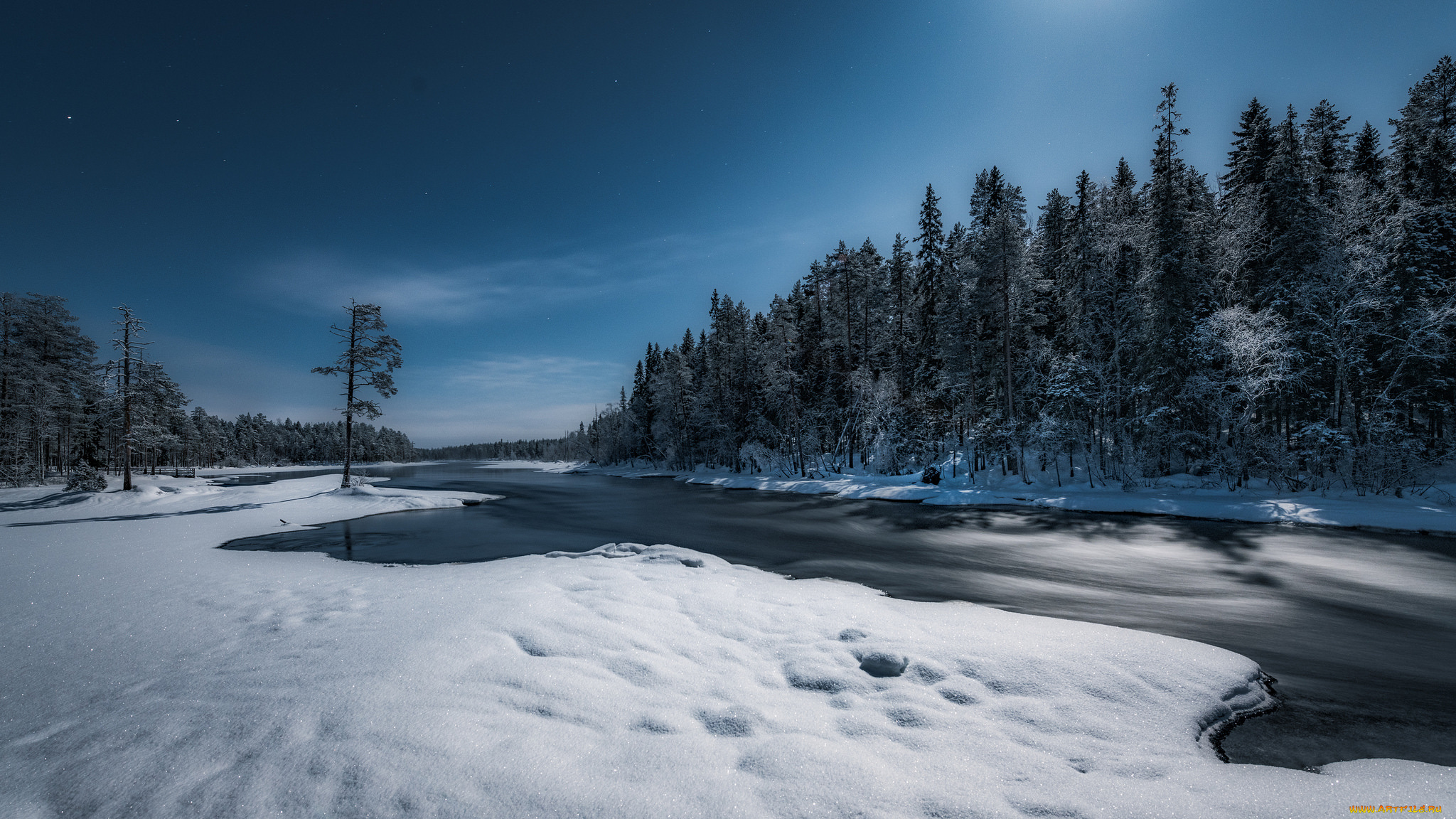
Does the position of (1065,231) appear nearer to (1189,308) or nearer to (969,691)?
(1189,308)

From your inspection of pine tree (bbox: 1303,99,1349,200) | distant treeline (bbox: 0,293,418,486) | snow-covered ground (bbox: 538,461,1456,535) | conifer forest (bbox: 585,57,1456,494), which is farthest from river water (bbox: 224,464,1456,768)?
pine tree (bbox: 1303,99,1349,200)

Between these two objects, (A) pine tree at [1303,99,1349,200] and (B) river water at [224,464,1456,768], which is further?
(A) pine tree at [1303,99,1349,200]

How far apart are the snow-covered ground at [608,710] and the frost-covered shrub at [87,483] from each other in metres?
26.6

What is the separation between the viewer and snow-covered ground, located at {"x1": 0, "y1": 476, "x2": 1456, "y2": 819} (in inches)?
111

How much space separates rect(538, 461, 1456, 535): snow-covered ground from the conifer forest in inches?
35.6

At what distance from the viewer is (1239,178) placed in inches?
1350

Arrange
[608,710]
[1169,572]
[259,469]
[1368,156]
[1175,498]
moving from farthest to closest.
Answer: [259,469] < [1368,156] < [1175,498] < [1169,572] < [608,710]

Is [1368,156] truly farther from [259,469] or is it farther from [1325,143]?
[259,469]

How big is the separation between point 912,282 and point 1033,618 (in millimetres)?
45617

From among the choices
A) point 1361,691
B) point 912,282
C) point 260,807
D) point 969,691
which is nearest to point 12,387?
point 260,807

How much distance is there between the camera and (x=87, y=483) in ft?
78.4

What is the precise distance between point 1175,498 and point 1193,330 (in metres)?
8.86

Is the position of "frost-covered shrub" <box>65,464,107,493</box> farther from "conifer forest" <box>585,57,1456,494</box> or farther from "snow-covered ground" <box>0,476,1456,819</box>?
"conifer forest" <box>585,57,1456,494</box>

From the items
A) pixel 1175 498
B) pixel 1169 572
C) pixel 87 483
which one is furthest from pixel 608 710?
pixel 87 483
